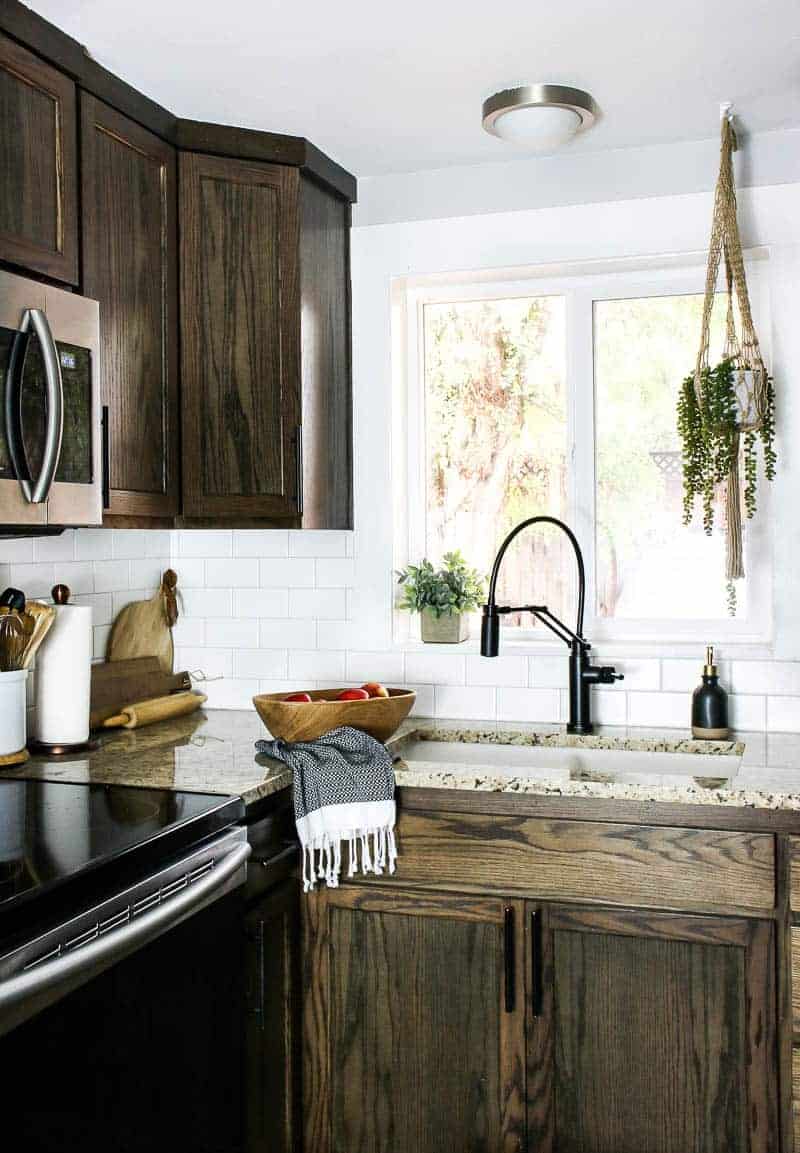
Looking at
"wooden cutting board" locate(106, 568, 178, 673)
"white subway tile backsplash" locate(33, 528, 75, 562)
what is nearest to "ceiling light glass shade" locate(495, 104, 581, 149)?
"white subway tile backsplash" locate(33, 528, 75, 562)

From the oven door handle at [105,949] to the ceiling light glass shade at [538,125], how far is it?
1604mm

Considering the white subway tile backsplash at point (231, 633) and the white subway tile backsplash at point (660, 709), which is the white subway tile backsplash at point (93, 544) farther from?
the white subway tile backsplash at point (660, 709)

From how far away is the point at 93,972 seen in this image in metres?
1.52

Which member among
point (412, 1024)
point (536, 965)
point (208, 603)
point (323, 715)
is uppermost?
point (208, 603)

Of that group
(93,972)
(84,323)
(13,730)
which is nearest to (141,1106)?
(93,972)

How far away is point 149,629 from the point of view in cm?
292

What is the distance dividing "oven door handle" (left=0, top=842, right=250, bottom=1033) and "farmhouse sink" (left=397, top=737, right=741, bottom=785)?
57cm

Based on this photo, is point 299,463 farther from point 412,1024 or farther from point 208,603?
point 412,1024

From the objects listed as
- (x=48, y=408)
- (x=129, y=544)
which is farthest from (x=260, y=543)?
(x=48, y=408)

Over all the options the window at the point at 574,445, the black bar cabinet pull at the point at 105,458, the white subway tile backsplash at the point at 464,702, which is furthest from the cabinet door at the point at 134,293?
the white subway tile backsplash at the point at 464,702

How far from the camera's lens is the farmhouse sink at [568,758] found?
2438 millimetres

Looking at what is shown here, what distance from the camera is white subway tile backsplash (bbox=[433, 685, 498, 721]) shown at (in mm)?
2797

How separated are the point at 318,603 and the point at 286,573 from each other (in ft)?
0.41

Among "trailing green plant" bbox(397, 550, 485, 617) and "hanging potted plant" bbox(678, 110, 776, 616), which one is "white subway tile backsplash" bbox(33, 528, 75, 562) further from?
"hanging potted plant" bbox(678, 110, 776, 616)
